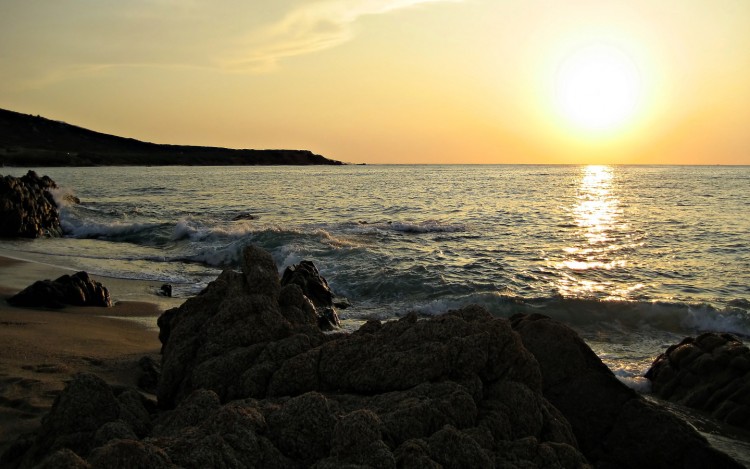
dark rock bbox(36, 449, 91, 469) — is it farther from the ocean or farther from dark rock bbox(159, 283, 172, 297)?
dark rock bbox(159, 283, 172, 297)

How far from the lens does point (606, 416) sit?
543cm

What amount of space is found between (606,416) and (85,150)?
460 feet

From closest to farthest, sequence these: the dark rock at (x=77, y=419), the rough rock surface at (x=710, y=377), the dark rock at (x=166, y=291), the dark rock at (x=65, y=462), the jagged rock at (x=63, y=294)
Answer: the dark rock at (x=65, y=462), the dark rock at (x=77, y=419), the rough rock surface at (x=710, y=377), the jagged rock at (x=63, y=294), the dark rock at (x=166, y=291)

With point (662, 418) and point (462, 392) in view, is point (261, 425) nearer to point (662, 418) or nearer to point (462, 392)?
point (462, 392)

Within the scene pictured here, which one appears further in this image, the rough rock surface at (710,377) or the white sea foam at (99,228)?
the white sea foam at (99,228)

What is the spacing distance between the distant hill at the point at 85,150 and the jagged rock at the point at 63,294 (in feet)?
345

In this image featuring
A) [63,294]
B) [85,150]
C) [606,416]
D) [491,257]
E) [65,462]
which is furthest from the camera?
[85,150]

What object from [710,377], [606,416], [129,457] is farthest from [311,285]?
[129,457]

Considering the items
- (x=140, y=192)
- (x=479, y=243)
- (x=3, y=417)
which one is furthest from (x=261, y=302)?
(x=140, y=192)

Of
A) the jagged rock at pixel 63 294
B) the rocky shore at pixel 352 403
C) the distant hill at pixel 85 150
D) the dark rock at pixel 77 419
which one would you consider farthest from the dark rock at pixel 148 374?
the distant hill at pixel 85 150

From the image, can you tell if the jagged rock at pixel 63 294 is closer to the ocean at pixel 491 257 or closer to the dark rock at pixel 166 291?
the dark rock at pixel 166 291

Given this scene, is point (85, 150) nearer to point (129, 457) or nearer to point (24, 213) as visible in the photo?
point (24, 213)

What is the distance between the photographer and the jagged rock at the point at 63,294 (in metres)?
9.90

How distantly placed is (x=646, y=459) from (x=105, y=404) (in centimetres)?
426
